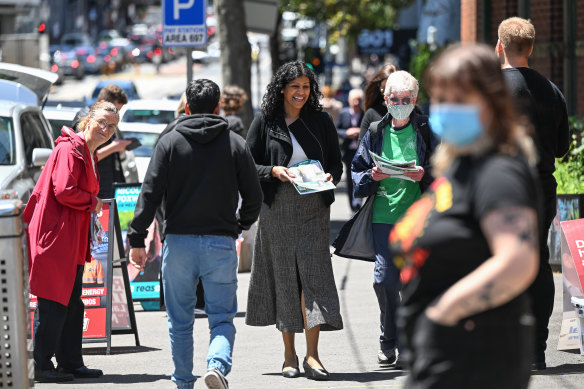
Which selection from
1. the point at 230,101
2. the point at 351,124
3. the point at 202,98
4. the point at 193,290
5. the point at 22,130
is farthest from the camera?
the point at 351,124

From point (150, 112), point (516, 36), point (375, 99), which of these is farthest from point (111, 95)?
point (150, 112)

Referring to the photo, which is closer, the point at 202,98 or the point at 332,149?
the point at 202,98

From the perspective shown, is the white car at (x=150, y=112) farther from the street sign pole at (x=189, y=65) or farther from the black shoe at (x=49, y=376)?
the black shoe at (x=49, y=376)

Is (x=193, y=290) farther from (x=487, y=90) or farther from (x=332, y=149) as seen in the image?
(x=487, y=90)

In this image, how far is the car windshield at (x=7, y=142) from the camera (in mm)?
10719

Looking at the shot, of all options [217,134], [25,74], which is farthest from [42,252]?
[25,74]

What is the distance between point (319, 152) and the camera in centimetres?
732

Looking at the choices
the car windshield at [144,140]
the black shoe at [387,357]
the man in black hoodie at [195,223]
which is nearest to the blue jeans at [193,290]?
the man in black hoodie at [195,223]

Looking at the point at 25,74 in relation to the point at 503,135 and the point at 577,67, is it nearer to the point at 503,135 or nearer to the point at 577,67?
the point at 577,67

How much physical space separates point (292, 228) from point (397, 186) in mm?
743

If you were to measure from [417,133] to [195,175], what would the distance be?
178 cm

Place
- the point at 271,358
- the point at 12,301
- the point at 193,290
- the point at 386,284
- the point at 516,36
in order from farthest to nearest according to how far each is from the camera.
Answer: the point at 271,358 → the point at 386,284 → the point at 516,36 → the point at 193,290 → the point at 12,301

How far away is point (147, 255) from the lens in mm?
9961

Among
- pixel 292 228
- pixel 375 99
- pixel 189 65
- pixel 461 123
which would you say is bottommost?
pixel 292 228
